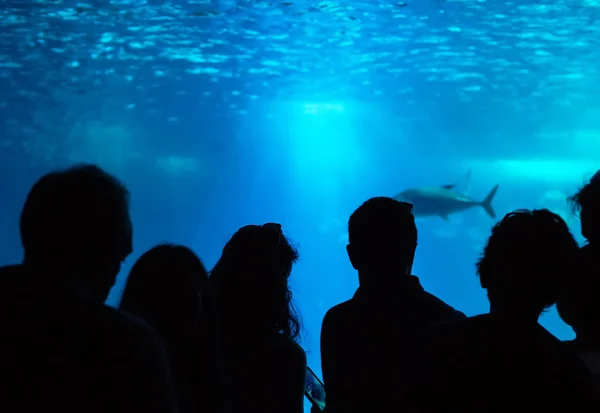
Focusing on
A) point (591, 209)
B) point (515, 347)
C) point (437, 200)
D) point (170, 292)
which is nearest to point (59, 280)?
point (170, 292)

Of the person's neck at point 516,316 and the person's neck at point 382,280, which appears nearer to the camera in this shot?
the person's neck at point 516,316

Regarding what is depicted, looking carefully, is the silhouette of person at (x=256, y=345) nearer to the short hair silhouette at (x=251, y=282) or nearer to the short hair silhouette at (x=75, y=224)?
the short hair silhouette at (x=251, y=282)

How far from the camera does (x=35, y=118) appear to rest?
31.9 meters

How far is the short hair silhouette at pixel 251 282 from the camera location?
9.17ft

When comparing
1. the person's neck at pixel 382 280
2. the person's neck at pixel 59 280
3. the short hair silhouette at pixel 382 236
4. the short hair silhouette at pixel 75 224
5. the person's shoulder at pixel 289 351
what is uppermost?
the short hair silhouette at pixel 75 224

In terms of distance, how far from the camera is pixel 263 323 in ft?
9.20

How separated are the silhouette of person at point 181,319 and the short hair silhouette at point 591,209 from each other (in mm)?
2043

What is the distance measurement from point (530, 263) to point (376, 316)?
101cm

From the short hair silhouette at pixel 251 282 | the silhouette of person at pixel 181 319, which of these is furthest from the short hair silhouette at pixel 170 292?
the short hair silhouette at pixel 251 282

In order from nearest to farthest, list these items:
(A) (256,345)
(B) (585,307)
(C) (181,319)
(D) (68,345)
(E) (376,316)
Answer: (D) (68,345), (C) (181,319), (B) (585,307), (A) (256,345), (E) (376,316)

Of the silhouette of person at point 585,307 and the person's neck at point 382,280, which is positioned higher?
the silhouette of person at point 585,307

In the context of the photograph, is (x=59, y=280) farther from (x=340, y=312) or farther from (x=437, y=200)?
(x=437, y=200)

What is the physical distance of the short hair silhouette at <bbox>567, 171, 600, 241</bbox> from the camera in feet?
9.23

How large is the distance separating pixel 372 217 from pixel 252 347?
0.99 m
